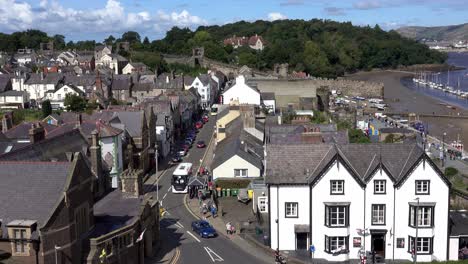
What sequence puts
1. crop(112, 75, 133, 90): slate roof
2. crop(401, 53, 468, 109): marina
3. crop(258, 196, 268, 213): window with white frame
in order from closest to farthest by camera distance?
crop(258, 196, 268, 213): window with white frame < crop(112, 75, 133, 90): slate roof < crop(401, 53, 468, 109): marina

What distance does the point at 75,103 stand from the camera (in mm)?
87188

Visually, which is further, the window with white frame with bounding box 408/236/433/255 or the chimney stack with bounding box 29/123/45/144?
the chimney stack with bounding box 29/123/45/144

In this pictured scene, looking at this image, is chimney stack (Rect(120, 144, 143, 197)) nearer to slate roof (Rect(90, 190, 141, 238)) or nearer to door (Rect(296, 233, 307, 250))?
slate roof (Rect(90, 190, 141, 238))

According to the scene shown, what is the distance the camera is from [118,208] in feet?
118

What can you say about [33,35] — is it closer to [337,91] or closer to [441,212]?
[337,91]

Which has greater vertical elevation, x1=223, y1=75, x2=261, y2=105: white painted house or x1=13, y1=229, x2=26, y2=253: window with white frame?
x1=223, y1=75, x2=261, y2=105: white painted house

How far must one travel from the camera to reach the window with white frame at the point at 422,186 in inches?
1421

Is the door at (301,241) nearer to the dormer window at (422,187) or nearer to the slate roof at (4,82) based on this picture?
the dormer window at (422,187)

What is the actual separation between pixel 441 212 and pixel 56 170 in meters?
22.5

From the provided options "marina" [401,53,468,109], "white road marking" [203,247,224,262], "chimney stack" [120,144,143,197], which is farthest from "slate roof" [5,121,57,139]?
"marina" [401,53,468,109]

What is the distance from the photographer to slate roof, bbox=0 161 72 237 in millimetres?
27562

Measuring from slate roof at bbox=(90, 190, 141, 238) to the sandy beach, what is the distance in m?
57.1

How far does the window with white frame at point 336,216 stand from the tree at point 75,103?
185ft

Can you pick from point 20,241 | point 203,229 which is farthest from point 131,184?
point 20,241
